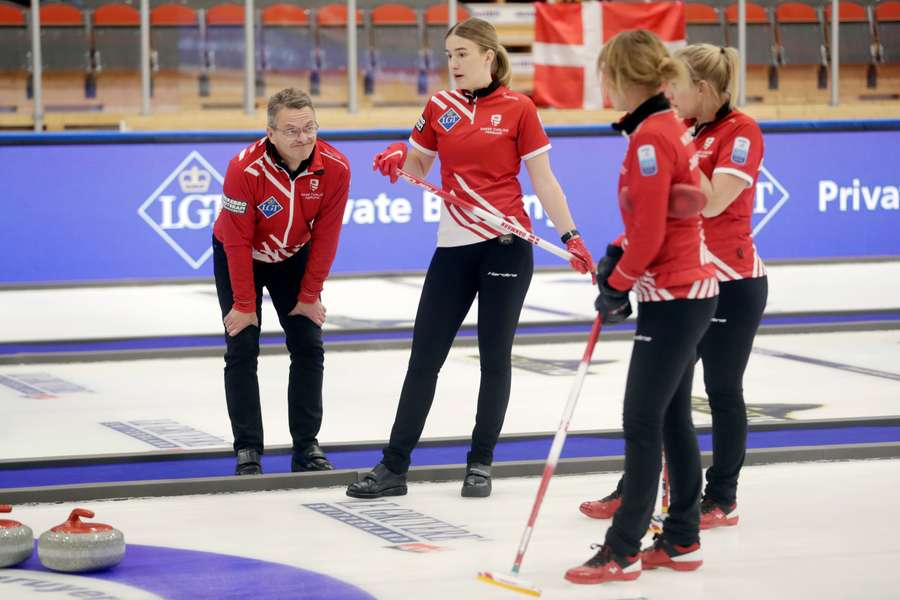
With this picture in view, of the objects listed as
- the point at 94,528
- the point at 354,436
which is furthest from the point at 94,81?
the point at 94,528

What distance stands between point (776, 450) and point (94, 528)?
109 inches

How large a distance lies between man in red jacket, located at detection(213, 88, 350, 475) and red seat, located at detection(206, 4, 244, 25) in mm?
8129

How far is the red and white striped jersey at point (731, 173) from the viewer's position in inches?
178

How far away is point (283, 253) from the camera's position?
5.45 meters

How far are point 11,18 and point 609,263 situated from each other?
1018 centimetres

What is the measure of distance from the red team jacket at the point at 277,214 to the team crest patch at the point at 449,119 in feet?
1.31

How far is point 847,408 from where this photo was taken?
22.4ft

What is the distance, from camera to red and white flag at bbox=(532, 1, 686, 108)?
14.1 meters

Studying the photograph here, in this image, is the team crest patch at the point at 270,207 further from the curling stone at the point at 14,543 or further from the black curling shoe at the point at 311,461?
the curling stone at the point at 14,543

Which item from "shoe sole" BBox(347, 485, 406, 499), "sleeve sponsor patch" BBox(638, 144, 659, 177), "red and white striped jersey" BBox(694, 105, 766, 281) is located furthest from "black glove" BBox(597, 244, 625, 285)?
"shoe sole" BBox(347, 485, 406, 499)

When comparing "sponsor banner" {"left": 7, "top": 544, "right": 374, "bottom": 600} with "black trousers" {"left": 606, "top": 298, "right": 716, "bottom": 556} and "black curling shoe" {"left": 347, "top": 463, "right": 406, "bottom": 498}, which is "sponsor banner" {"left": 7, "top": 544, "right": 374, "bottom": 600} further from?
"black curling shoe" {"left": 347, "top": 463, "right": 406, "bottom": 498}

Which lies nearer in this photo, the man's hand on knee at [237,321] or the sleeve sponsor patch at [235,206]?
the sleeve sponsor patch at [235,206]

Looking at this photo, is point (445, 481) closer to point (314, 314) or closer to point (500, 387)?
point (500, 387)

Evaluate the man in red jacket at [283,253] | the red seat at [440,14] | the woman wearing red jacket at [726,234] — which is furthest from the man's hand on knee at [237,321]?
the red seat at [440,14]
